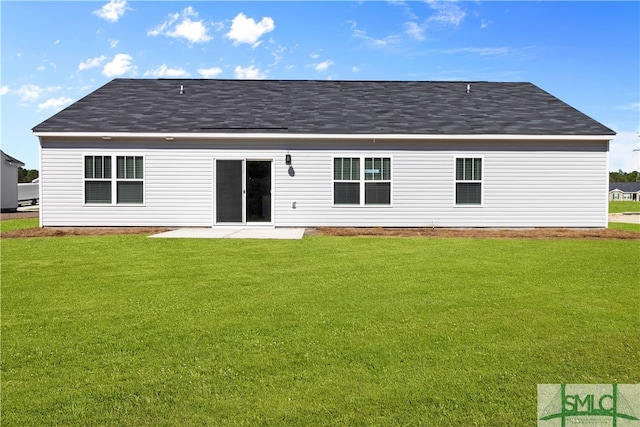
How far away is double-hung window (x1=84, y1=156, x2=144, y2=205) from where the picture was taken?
48.3ft

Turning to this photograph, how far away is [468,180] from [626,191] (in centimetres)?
9586

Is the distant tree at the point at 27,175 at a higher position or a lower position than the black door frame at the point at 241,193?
higher

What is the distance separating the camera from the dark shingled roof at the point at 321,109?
1488 centimetres

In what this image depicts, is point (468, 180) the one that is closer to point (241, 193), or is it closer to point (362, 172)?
point (362, 172)

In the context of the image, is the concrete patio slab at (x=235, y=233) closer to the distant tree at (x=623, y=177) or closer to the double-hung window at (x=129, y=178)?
the double-hung window at (x=129, y=178)

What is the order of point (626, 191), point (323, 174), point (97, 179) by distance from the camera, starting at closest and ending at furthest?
point (97, 179)
point (323, 174)
point (626, 191)

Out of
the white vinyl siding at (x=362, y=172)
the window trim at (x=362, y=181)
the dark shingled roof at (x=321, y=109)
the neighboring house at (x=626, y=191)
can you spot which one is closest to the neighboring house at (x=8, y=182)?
the dark shingled roof at (x=321, y=109)

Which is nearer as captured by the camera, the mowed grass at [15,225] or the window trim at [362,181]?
the window trim at [362,181]

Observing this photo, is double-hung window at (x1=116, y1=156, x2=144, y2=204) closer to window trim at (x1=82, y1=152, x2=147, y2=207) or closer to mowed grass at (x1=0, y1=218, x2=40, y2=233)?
window trim at (x1=82, y1=152, x2=147, y2=207)

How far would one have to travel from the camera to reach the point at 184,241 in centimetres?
1145

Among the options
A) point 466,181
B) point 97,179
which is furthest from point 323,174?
point 97,179

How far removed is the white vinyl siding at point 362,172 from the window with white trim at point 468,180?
7.1 inches

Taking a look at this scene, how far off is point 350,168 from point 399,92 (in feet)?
17.7

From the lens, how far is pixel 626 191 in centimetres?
9231
